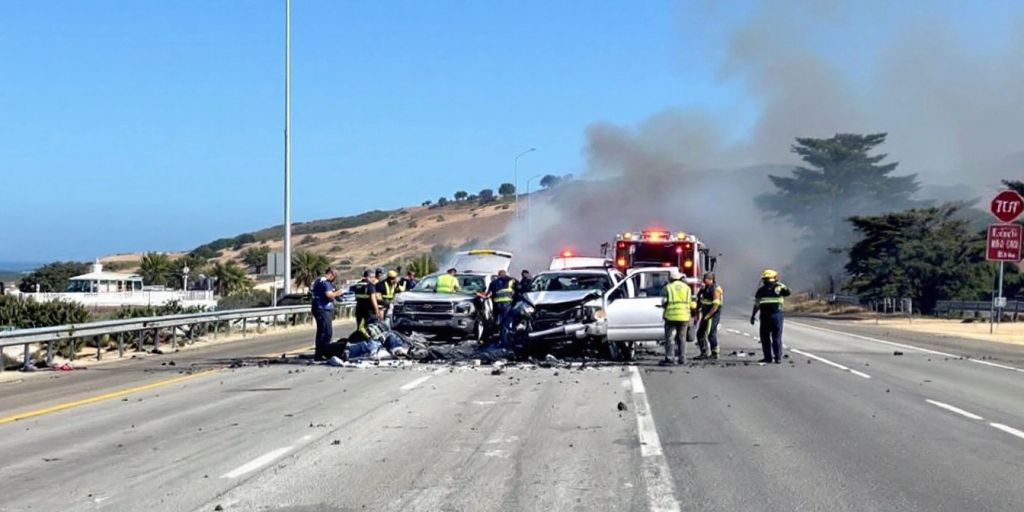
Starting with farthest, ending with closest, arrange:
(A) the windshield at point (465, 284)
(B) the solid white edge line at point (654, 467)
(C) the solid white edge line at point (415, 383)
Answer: (A) the windshield at point (465, 284)
(C) the solid white edge line at point (415, 383)
(B) the solid white edge line at point (654, 467)

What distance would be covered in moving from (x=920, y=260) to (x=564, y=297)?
146 ft

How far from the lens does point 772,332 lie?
20.5m

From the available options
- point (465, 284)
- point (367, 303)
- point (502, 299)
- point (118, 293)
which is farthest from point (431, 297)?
point (118, 293)

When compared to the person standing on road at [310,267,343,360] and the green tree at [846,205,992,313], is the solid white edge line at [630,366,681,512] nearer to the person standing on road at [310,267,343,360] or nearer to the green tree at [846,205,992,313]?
the person standing on road at [310,267,343,360]

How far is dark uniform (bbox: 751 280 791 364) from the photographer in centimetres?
2017

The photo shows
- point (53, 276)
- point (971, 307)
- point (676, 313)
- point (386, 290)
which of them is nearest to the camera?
point (676, 313)

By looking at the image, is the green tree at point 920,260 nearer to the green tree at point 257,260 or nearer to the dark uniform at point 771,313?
the dark uniform at point 771,313

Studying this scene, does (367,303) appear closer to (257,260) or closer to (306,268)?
(306,268)

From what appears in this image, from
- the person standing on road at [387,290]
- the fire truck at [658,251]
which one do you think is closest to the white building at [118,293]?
the fire truck at [658,251]

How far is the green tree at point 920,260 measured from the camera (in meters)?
59.2

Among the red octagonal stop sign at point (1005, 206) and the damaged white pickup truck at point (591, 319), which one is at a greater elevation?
the red octagonal stop sign at point (1005, 206)

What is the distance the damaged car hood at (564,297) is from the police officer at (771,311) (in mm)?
2862

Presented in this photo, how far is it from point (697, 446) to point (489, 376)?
7830 mm

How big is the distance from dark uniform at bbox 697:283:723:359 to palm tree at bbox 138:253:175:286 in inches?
2827
